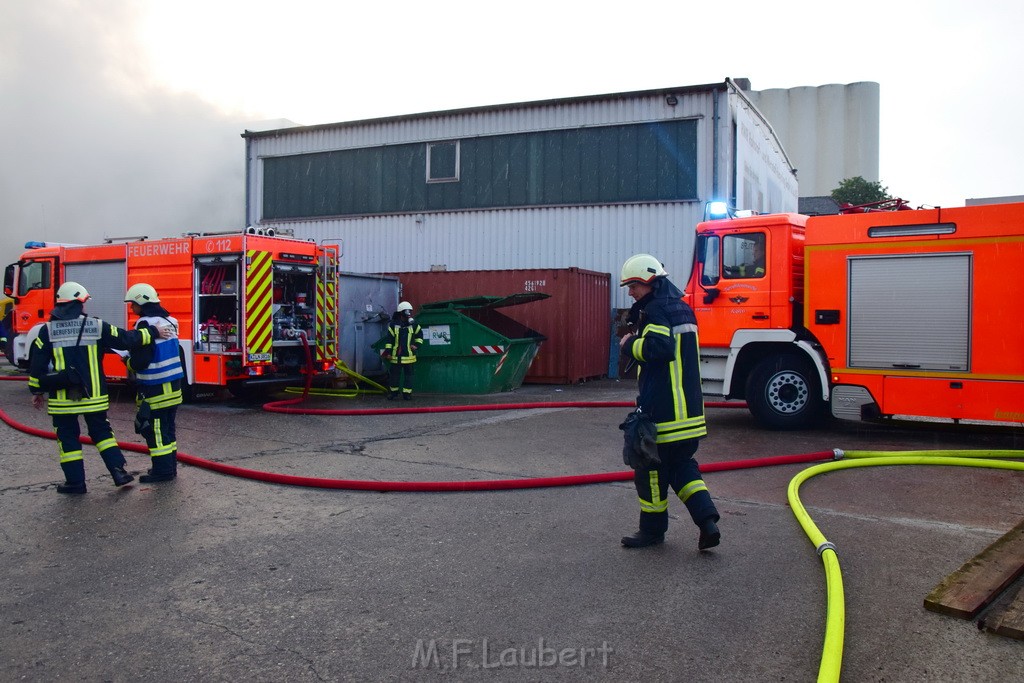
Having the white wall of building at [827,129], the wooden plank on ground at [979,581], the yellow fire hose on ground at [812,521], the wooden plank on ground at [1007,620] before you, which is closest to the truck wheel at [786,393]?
the yellow fire hose on ground at [812,521]

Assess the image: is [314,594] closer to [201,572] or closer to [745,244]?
[201,572]

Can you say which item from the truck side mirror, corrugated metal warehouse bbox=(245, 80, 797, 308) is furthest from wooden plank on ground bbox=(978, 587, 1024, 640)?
the truck side mirror

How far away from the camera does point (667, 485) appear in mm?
4906

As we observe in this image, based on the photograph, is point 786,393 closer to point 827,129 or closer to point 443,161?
point 443,161

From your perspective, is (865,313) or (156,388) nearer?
(156,388)

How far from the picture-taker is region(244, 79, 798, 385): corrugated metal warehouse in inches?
695

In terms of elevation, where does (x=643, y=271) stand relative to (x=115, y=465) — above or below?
above

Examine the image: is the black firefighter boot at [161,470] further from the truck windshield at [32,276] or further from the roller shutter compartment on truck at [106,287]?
the truck windshield at [32,276]

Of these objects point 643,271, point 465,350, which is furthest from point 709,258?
point 643,271

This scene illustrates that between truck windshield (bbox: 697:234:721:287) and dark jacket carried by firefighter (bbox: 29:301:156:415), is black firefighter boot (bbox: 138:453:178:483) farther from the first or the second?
truck windshield (bbox: 697:234:721:287)

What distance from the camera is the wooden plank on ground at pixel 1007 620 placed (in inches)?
138

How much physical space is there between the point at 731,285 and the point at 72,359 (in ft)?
22.5

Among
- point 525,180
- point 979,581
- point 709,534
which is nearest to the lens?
point 979,581

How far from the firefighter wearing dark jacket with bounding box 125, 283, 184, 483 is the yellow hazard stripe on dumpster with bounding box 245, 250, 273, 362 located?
5207 millimetres
